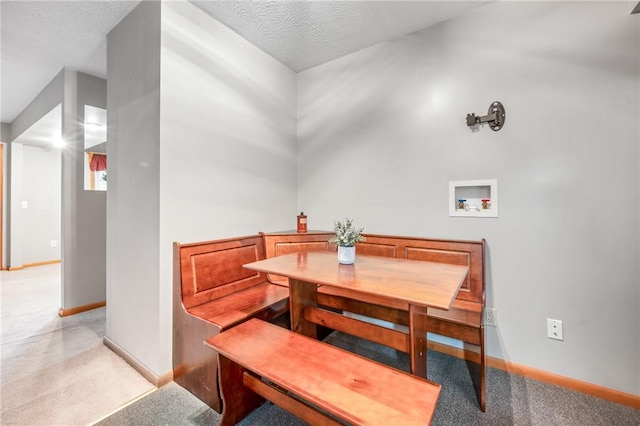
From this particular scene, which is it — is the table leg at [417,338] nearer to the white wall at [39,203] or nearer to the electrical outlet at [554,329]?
the electrical outlet at [554,329]

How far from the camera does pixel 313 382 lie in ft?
3.75

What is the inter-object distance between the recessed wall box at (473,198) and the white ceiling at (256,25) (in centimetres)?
136

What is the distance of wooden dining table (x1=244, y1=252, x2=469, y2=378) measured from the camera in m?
1.23

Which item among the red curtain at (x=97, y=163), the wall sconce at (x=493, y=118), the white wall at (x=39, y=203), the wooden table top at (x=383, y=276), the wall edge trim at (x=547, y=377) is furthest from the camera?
the white wall at (x=39, y=203)

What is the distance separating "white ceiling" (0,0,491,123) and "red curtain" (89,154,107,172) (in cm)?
103

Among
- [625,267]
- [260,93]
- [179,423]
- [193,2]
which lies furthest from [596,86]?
[179,423]

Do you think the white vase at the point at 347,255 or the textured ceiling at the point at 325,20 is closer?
the white vase at the point at 347,255

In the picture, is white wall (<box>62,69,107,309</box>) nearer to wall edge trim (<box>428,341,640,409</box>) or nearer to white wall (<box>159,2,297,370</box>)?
white wall (<box>159,2,297,370</box>)

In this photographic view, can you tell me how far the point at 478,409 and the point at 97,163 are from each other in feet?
15.2

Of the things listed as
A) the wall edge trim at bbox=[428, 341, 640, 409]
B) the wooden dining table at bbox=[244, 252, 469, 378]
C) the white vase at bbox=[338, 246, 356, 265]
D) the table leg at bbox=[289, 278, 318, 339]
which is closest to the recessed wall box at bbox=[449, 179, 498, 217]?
the wooden dining table at bbox=[244, 252, 469, 378]

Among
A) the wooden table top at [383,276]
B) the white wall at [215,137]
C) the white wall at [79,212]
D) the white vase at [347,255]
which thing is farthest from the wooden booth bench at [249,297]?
the white wall at [79,212]

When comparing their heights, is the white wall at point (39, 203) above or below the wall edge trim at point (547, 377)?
above

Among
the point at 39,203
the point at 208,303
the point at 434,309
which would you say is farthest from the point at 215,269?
the point at 39,203

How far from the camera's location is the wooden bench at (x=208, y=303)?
66.0 inches
